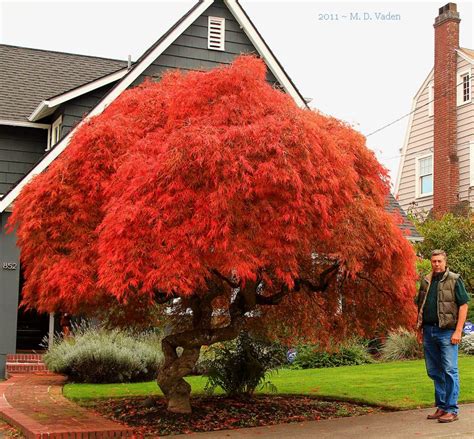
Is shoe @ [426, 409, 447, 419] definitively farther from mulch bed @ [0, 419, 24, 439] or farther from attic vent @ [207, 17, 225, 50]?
attic vent @ [207, 17, 225, 50]

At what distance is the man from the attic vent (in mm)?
10312

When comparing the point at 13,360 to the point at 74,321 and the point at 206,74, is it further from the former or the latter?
the point at 206,74

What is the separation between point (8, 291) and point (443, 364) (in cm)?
978

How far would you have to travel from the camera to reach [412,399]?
995 centimetres

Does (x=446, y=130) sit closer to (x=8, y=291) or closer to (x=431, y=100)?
(x=431, y=100)

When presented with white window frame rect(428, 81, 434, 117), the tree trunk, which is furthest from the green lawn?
white window frame rect(428, 81, 434, 117)

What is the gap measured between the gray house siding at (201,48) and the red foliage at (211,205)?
7.29 metres

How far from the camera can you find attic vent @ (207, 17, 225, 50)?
17188mm

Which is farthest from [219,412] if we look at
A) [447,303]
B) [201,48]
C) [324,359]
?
[201,48]

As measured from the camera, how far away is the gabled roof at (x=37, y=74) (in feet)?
57.1

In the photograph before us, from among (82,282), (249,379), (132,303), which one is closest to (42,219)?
(82,282)

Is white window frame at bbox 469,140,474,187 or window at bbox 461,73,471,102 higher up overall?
window at bbox 461,73,471,102

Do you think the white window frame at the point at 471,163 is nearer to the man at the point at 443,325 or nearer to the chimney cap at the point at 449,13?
the chimney cap at the point at 449,13

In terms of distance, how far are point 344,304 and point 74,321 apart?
8.19m
